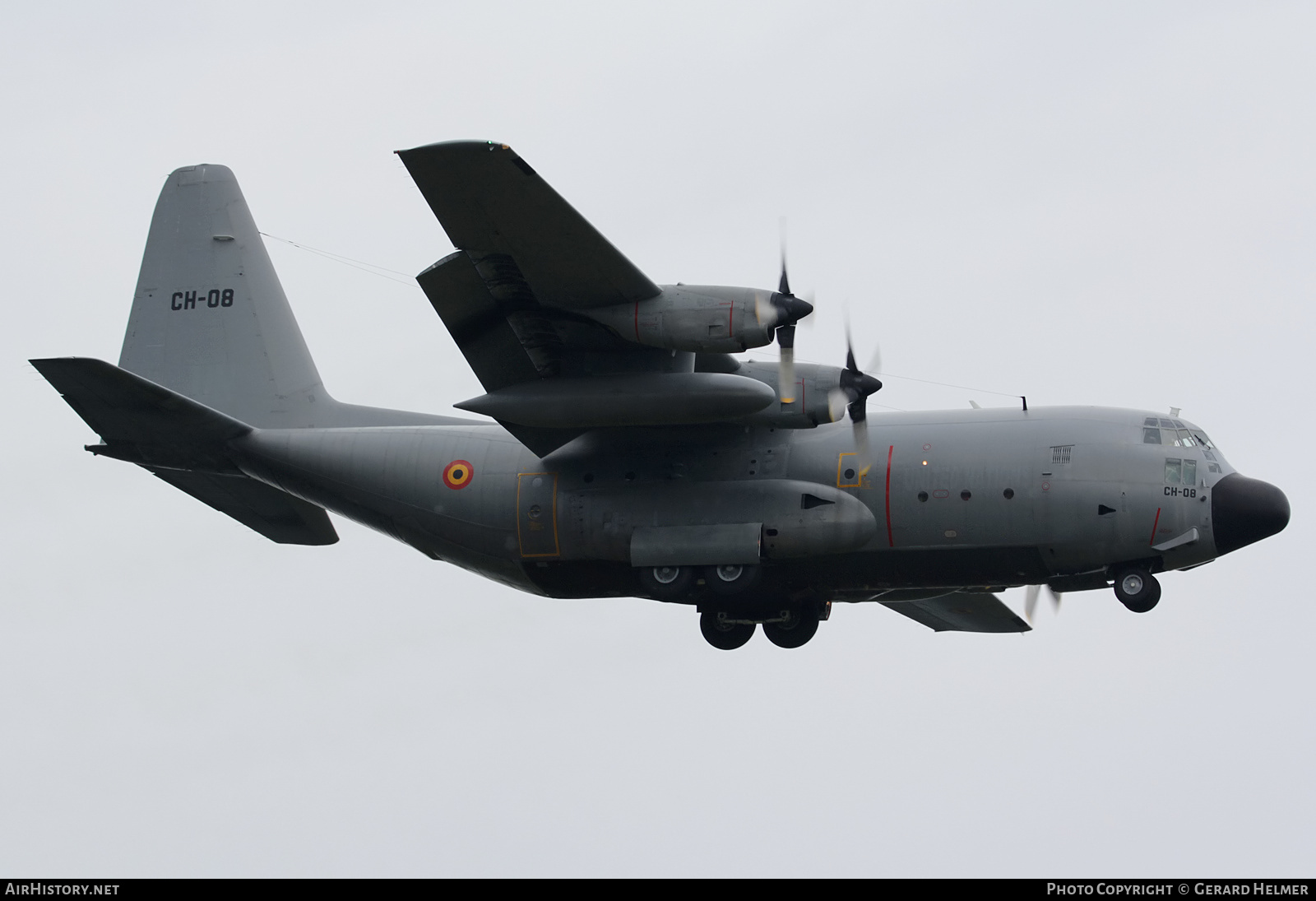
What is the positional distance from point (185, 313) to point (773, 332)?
9069mm

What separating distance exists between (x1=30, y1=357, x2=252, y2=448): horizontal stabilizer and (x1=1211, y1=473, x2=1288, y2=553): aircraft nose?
451 inches

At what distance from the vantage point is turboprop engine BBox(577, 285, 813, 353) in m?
17.2

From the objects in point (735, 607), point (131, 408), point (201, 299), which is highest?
point (201, 299)

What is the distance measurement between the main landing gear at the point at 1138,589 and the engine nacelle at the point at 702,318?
16.0 feet

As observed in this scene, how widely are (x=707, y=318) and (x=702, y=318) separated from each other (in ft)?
0.17

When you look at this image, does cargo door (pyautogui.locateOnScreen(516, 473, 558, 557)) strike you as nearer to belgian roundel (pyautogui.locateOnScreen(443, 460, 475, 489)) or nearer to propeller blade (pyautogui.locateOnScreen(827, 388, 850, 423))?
belgian roundel (pyautogui.locateOnScreen(443, 460, 475, 489))

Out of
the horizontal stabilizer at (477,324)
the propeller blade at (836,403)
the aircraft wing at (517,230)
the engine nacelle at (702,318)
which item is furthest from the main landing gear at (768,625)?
the aircraft wing at (517,230)

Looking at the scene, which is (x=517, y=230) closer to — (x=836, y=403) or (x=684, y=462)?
(x=684, y=462)

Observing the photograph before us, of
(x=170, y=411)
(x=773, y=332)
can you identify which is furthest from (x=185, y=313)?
(x=773, y=332)

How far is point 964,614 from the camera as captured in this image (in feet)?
77.3

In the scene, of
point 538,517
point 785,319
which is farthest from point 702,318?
point 538,517

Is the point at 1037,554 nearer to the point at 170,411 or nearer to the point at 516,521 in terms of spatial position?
the point at 516,521

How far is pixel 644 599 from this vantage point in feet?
67.9
